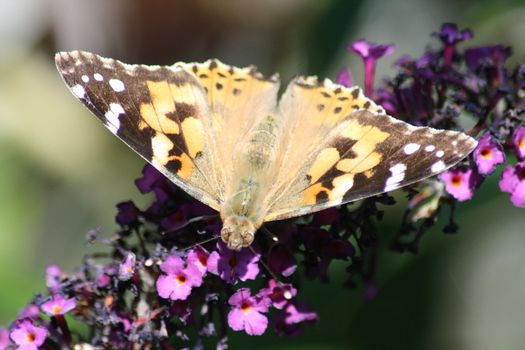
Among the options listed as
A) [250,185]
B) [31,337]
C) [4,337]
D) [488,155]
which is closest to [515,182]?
[488,155]

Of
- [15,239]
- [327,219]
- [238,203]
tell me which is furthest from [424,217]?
[15,239]

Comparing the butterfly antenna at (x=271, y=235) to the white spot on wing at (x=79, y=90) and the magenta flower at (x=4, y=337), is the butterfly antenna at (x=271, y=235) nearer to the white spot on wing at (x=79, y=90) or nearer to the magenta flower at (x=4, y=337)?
the white spot on wing at (x=79, y=90)

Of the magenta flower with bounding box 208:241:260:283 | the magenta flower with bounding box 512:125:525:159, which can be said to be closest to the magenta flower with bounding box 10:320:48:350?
the magenta flower with bounding box 208:241:260:283

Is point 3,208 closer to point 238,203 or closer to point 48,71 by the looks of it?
point 48,71

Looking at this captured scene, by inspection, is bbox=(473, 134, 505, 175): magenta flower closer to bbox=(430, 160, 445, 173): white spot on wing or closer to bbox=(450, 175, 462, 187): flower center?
bbox=(450, 175, 462, 187): flower center

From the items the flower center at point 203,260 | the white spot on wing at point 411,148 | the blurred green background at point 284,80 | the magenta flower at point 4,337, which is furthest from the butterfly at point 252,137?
the blurred green background at point 284,80

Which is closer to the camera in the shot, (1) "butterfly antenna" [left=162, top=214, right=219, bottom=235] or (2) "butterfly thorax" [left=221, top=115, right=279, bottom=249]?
(2) "butterfly thorax" [left=221, top=115, right=279, bottom=249]
